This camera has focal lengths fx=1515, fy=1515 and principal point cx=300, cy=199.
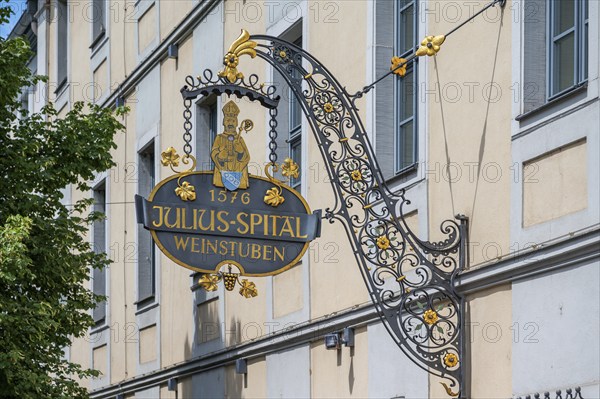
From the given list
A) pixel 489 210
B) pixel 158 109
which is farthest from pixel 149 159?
pixel 489 210

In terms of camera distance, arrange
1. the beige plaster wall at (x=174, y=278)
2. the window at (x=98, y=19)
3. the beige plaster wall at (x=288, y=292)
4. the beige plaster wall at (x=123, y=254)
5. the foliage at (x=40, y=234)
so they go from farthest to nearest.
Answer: the window at (x=98, y=19), the beige plaster wall at (x=123, y=254), the beige plaster wall at (x=174, y=278), the beige plaster wall at (x=288, y=292), the foliage at (x=40, y=234)

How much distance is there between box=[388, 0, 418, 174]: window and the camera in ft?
48.4

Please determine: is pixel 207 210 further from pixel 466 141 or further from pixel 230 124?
pixel 466 141

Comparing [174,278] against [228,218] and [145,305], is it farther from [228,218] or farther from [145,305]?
[228,218]

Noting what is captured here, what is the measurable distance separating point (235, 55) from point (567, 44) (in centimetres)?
274

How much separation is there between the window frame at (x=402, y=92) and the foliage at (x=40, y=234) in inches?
161

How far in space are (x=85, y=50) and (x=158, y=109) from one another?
20.1 feet

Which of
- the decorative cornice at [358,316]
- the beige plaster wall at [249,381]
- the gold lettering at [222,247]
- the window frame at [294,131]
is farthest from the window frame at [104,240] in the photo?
the gold lettering at [222,247]

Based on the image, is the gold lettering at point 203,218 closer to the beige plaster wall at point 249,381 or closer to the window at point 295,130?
the window at point 295,130

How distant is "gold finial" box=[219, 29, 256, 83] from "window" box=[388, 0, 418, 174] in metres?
2.43

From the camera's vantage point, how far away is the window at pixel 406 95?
1476 centimetres

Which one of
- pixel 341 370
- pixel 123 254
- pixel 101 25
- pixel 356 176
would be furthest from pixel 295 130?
pixel 101 25

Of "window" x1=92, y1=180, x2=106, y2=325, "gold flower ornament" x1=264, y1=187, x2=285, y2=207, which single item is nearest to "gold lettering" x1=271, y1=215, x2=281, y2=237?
"gold flower ornament" x1=264, y1=187, x2=285, y2=207

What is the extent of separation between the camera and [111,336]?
82.8 ft
